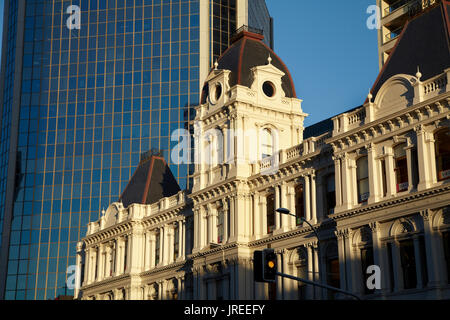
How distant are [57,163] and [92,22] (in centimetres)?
2252

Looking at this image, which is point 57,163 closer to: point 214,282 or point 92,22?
point 92,22

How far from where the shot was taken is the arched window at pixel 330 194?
44500mm

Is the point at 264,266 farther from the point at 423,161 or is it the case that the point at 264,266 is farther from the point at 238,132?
the point at 238,132

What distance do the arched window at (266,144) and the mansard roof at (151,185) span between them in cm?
1606

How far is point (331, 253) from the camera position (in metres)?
43.8

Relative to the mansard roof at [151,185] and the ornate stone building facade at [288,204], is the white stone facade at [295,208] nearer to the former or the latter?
the ornate stone building facade at [288,204]

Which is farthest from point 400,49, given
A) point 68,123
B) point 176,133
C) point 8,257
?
point 8,257

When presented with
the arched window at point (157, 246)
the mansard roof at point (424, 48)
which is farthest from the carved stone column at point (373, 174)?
the arched window at point (157, 246)

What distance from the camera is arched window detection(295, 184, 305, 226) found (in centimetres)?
4703

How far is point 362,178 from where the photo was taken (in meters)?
41.7

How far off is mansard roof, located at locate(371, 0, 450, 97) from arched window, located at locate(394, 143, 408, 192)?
4.03 m
